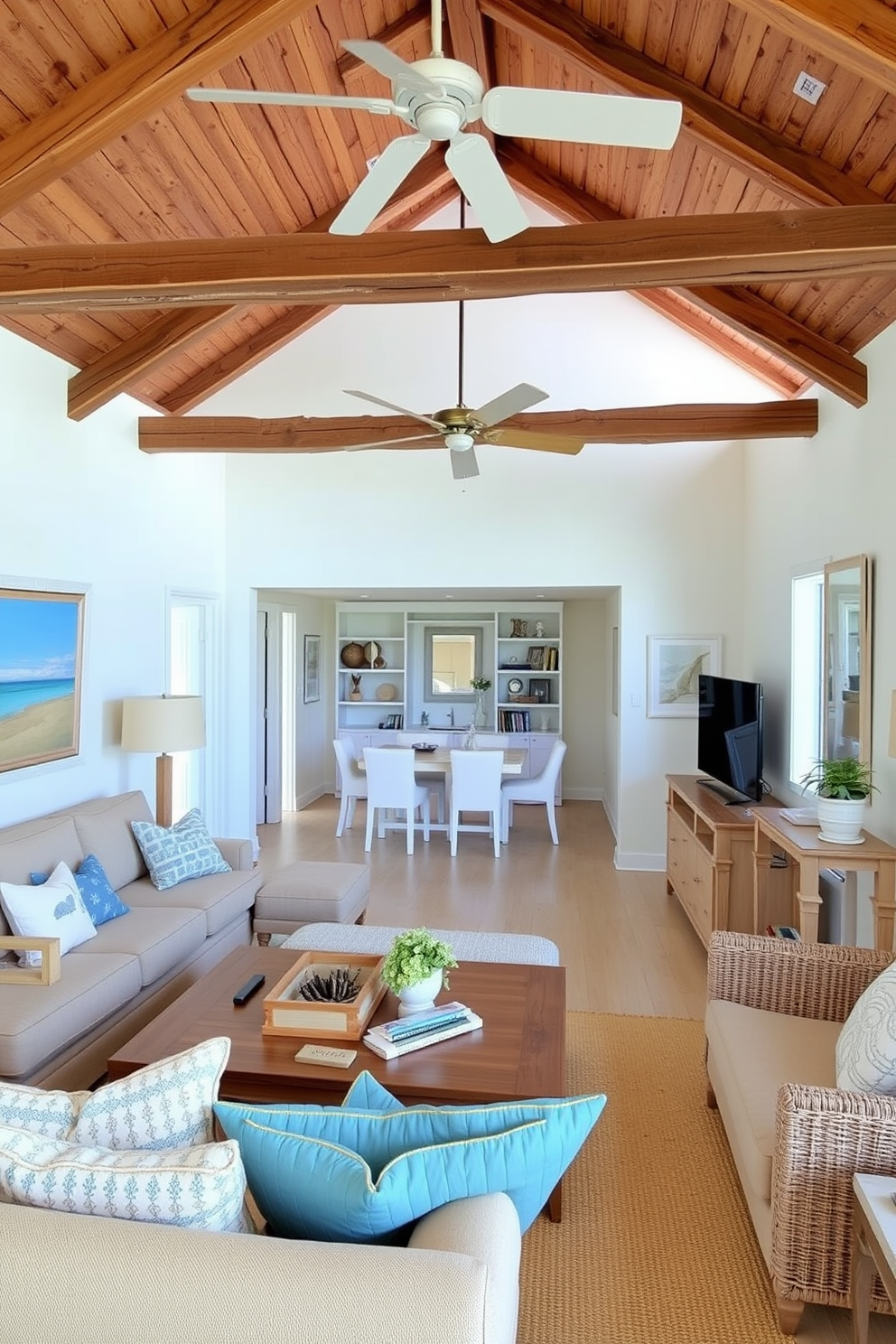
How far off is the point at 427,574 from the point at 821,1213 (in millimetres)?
4681

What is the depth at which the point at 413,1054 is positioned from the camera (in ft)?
7.86

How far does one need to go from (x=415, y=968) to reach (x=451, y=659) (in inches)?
248

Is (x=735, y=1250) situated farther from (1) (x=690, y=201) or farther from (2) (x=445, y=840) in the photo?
(2) (x=445, y=840)

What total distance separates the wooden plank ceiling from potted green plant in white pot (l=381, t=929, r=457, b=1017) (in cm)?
217

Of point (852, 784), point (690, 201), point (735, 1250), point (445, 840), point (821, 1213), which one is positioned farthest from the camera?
point (445, 840)

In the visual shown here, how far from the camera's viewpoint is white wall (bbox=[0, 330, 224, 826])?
3879 mm

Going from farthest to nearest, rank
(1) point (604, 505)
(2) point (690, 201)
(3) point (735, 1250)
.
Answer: (1) point (604, 505), (2) point (690, 201), (3) point (735, 1250)

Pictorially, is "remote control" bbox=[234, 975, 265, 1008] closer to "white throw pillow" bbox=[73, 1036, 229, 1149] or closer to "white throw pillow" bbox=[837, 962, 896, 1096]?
"white throw pillow" bbox=[73, 1036, 229, 1149]

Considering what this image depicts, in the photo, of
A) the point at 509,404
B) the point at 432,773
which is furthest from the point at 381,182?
the point at 432,773

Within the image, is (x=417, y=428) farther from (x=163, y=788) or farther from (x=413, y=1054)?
(x=413, y=1054)

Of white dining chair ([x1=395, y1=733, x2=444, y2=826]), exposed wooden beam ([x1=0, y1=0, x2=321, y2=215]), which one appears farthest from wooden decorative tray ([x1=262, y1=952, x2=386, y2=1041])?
white dining chair ([x1=395, y1=733, x2=444, y2=826])

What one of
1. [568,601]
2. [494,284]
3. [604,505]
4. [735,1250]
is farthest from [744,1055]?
[568,601]

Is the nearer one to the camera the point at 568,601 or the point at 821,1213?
the point at 821,1213

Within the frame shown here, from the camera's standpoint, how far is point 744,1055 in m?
2.36
